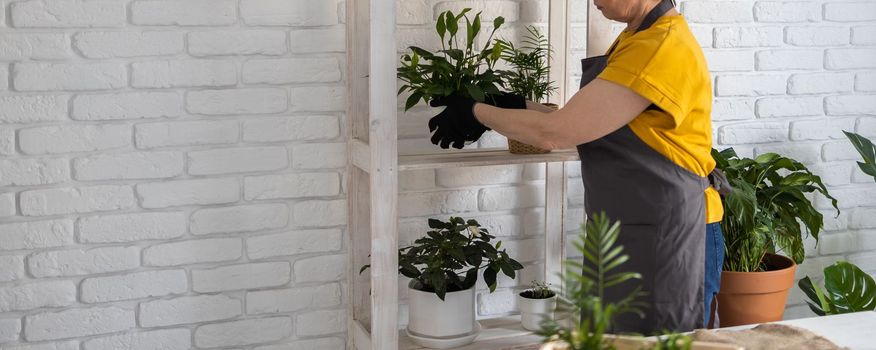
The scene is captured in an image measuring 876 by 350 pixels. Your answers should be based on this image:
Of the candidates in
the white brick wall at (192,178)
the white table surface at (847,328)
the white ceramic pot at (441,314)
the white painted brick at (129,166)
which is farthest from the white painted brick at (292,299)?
the white table surface at (847,328)

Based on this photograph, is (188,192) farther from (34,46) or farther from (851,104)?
A: (851,104)

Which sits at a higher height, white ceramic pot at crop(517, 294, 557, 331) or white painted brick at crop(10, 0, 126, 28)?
white painted brick at crop(10, 0, 126, 28)

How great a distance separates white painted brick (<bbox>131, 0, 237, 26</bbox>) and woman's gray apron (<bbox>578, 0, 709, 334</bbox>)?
947 mm

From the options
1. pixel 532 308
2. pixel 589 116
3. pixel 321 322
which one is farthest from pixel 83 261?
pixel 589 116

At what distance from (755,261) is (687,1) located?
770 mm

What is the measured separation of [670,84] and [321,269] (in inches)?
41.1

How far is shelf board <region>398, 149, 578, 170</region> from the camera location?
2.18 m

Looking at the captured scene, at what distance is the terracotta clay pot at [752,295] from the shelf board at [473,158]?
0.61 metres

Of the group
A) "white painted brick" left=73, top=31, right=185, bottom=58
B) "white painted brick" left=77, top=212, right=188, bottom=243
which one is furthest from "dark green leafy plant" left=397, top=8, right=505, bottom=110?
"white painted brick" left=77, top=212, right=188, bottom=243

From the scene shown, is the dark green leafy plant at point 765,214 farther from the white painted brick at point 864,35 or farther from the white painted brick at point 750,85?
the white painted brick at point 864,35

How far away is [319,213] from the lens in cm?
240

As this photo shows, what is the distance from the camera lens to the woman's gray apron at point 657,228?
198cm

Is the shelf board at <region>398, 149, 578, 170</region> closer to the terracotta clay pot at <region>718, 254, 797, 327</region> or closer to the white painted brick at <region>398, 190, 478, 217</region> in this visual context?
the white painted brick at <region>398, 190, 478, 217</region>

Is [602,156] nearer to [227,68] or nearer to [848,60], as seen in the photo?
[227,68]
